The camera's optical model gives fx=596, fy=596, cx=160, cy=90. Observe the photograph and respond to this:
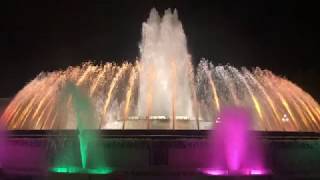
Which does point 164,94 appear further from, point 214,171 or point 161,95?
point 214,171

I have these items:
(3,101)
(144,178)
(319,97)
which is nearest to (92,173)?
(144,178)

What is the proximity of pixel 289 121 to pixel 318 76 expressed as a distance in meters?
28.3

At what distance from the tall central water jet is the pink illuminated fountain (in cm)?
593

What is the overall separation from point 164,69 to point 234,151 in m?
8.97

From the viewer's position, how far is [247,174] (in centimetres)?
1466

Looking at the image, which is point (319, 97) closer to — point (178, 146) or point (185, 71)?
point (185, 71)

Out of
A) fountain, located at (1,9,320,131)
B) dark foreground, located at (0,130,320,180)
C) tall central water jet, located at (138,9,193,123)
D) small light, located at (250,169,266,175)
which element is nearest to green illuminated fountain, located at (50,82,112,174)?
dark foreground, located at (0,130,320,180)

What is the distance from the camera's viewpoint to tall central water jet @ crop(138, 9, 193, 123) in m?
23.4

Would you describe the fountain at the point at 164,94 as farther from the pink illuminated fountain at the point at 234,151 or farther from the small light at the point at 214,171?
the small light at the point at 214,171

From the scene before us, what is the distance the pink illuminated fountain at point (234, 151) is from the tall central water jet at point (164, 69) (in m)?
5.93

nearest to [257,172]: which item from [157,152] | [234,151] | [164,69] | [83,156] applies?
[234,151]

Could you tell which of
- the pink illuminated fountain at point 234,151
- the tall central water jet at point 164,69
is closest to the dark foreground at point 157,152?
the pink illuminated fountain at point 234,151

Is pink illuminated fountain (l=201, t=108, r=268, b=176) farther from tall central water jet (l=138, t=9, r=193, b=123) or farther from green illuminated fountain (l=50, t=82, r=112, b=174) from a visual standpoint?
tall central water jet (l=138, t=9, r=193, b=123)

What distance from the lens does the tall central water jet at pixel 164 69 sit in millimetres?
23359
